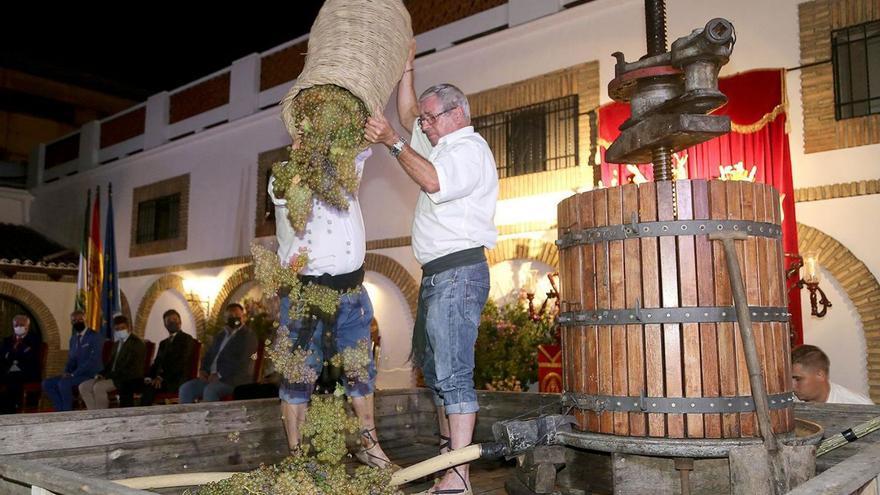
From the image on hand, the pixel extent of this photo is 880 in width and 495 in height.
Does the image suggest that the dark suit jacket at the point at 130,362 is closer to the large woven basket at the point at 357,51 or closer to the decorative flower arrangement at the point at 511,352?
the decorative flower arrangement at the point at 511,352

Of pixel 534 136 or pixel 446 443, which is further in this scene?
pixel 534 136

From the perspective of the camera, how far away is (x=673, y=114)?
2861mm

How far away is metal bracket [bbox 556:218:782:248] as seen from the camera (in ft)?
8.73

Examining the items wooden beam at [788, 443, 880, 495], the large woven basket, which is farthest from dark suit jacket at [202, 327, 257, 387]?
wooden beam at [788, 443, 880, 495]

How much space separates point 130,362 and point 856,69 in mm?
8376

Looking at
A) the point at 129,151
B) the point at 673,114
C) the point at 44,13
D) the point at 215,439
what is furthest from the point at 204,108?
the point at 673,114

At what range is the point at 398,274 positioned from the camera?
9.99m

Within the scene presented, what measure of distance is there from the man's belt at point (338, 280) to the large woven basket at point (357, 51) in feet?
2.46

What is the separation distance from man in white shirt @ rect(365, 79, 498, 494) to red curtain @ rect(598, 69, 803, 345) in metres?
4.55

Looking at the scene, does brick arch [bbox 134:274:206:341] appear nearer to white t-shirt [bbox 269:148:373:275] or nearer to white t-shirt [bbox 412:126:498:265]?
white t-shirt [bbox 269:148:373:275]

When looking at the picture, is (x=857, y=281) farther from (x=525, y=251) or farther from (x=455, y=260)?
(x=455, y=260)

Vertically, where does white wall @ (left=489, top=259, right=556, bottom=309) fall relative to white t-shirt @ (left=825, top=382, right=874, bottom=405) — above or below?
above

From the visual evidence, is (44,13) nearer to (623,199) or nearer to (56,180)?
(56,180)

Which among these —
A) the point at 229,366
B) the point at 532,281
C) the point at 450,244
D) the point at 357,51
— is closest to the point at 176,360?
the point at 229,366
